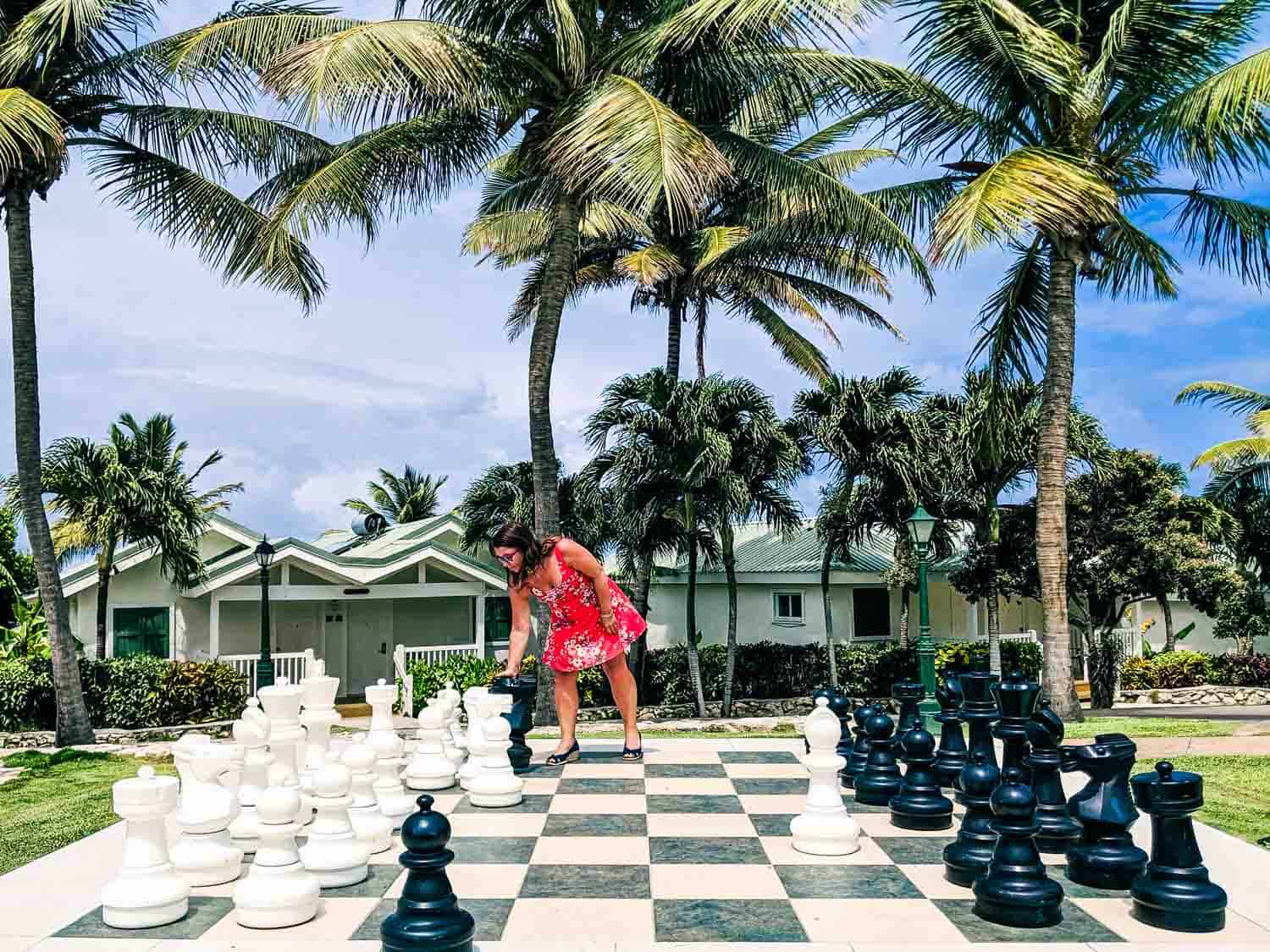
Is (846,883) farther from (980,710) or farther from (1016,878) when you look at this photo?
(980,710)

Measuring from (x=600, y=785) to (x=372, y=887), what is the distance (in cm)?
190

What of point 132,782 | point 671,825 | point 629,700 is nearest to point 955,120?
point 629,700

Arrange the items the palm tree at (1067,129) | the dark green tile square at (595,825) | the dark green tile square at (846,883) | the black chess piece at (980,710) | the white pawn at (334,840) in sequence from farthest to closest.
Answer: the palm tree at (1067,129), the black chess piece at (980,710), the dark green tile square at (595,825), the white pawn at (334,840), the dark green tile square at (846,883)

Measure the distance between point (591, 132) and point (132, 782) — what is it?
25.4ft

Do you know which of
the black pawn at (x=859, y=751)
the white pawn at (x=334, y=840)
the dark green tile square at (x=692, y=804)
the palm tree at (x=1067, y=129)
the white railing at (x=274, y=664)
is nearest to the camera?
the white pawn at (x=334, y=840)

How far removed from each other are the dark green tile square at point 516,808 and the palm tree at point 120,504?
51.5 ft

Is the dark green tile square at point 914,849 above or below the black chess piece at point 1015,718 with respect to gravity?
below

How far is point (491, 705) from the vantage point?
17.8ft

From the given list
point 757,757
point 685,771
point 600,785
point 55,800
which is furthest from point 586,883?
point 55,800

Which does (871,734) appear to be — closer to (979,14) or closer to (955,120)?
(979,14)

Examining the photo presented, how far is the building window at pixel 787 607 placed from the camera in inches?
978

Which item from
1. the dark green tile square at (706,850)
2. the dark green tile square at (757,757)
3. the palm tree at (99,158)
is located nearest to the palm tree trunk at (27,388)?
the palm tree at (99,158)

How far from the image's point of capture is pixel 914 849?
423 centimetres

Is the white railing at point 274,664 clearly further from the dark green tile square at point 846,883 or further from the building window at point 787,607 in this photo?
the dark green tile square at point 846,883
